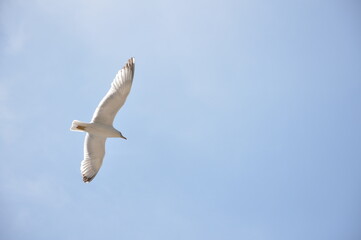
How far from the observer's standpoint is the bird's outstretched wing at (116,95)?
12789 mm

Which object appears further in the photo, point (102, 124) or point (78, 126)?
point (102, 124)

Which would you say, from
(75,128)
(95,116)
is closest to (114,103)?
(95,116)

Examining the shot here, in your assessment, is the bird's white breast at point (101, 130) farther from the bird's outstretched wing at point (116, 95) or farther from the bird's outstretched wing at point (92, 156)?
the bird's outstretched wing at point (92, 156)

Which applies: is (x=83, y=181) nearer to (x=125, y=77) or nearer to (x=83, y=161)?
(x=83, y=161)

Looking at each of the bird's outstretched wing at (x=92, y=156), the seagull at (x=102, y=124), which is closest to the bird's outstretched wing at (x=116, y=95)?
the seagull at (x=102, y=124)

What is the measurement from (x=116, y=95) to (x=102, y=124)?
1203mm

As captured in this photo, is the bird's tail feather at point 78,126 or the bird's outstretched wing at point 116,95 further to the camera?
the bird's tail feather at point 78,126

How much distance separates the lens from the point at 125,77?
1297cm

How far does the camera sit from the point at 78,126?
A: 1307 cm

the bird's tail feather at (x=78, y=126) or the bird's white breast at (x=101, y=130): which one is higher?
the bird's white breast at (x=101, y=130)

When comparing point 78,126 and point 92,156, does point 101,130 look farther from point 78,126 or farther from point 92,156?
point 92,156

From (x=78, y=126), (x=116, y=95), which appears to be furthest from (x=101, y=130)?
(x=116, y=95)

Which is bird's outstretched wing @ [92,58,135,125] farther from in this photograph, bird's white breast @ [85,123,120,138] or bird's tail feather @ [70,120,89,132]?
bird's tail feather @ [70,120,89,132]

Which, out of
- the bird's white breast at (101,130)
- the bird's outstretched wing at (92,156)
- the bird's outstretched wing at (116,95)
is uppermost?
the bird's outstretched wing at (116,95)
